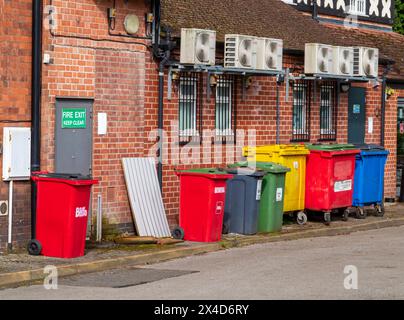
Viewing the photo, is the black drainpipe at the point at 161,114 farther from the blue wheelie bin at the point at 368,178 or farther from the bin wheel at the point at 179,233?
the blue wheelie bin at the point at 368,178

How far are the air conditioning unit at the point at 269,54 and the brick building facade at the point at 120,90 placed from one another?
63cm

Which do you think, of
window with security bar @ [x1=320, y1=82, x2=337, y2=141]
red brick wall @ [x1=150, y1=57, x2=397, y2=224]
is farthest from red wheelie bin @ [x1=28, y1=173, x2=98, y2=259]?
window with security bar @ [x1=320, y1=82, x2=337, y2=141]

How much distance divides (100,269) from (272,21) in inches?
377

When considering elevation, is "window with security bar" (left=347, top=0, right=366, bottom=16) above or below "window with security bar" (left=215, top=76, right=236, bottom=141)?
above

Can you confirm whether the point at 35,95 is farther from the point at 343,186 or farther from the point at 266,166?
the point at 343,186

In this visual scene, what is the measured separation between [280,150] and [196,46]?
2.60 m

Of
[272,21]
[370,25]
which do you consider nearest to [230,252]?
[272,21]

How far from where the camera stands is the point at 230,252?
16.7m

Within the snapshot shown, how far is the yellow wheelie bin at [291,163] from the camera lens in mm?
19641

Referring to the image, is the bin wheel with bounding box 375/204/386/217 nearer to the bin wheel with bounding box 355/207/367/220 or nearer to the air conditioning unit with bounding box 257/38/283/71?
the bin wheel with bounding box 355/207/367/220

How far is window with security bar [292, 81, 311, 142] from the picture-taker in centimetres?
2198

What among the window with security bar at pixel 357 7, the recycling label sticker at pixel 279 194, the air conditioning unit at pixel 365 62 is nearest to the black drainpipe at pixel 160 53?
the recycling label sticker at pixel 279 194

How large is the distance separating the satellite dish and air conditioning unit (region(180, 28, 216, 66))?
30.6 inches

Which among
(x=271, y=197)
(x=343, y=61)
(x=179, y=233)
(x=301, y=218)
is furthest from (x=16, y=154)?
(x=343, y=61)
